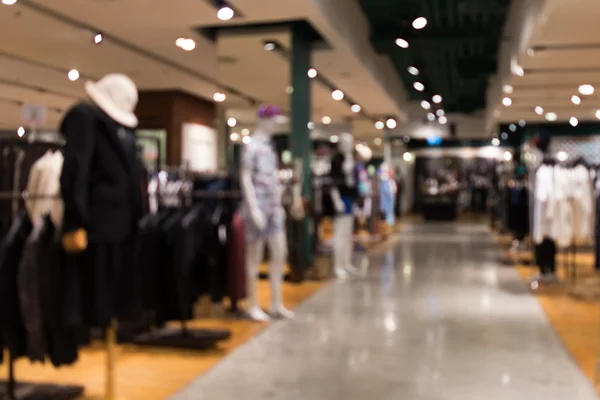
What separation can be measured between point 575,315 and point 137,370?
12.5 ft

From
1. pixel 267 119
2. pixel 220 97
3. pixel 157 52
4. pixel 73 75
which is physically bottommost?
pixel 267 119

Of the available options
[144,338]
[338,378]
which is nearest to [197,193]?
[144,338]

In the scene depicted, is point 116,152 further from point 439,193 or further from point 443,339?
Answer: point 439,193

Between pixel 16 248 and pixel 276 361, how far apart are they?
176 centimetres

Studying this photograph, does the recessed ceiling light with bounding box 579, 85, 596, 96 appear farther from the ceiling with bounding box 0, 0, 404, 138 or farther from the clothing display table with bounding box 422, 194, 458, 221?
the clothing display table with bounding box 422, 194, 458, 221

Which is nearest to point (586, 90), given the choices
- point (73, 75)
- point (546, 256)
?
point (546, 256)

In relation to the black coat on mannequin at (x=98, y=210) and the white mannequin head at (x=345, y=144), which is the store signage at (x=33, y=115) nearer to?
the black coat on mannequin at (x=98, y=210)

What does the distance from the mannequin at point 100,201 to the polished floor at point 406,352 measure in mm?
808

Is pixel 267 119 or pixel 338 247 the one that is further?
pixel 338 247

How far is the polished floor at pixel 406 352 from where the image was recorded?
11.7ft

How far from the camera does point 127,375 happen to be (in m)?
3.82

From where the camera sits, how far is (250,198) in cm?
499

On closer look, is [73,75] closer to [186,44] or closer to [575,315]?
Result: [186,44]

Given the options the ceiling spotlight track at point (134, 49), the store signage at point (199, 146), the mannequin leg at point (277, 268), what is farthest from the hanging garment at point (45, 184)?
the store signage at point (199, 146)
